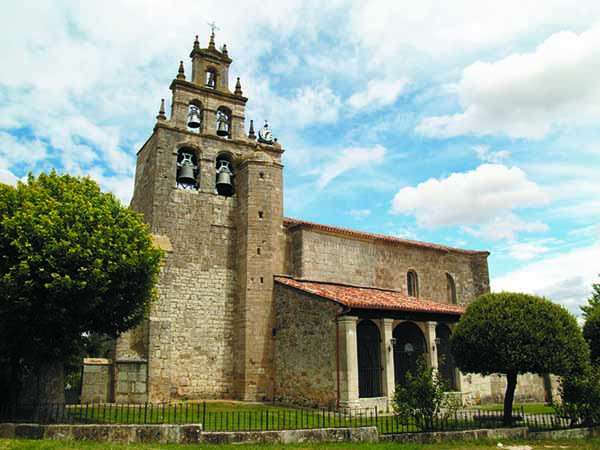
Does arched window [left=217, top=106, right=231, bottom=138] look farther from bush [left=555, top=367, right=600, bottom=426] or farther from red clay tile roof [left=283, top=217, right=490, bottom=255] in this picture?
bush [left=555, top=367, right=600, bottom=426]

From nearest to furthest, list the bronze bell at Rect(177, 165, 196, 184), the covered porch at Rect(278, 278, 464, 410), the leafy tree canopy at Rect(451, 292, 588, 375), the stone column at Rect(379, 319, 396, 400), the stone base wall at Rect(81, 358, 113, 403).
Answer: the leafy tree canopy at Rect(451, 292, 588, 375)
the covered porch at Rect(278, 278, 464, 410)
the stone base wall at Rect(81, 358, 113, 403)
the stone column at Rect(379, 319, 396, 400)
the bronze bell at Rect(177, 165, 196, 184)

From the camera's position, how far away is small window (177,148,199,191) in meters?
23.4

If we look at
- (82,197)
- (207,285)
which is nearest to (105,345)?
(207,285)

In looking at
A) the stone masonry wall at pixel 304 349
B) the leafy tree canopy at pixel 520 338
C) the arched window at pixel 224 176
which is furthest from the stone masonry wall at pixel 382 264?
the leafy tree canopy at pixel 520 338

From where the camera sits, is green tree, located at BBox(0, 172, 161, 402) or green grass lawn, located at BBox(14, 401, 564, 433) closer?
green grass lawn, located at BBox(14, 401, 564, 433)

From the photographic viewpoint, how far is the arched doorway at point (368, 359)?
Result: 21.3 metres

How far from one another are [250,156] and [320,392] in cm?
1141

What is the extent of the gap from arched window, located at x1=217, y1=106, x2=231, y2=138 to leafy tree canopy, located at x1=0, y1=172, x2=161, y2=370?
10.7 metres

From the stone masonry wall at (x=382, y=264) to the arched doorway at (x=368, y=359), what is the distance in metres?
4.41

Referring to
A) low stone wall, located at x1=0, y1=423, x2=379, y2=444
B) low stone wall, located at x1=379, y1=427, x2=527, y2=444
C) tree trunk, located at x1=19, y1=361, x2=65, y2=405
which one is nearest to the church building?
tree trunk, located at x1=19, y1=361, x2=65, y2=405

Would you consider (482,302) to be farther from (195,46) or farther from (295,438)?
(195,46)

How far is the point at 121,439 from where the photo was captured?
453 inches

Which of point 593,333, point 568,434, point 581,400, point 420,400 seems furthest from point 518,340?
point 593,333

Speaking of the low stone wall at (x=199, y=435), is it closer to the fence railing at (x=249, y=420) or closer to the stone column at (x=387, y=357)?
the fence railing at (x=249, y=420)
